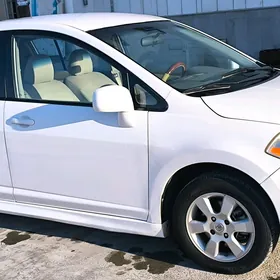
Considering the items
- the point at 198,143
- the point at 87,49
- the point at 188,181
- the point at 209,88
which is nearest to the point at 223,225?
→ the point at 188,181

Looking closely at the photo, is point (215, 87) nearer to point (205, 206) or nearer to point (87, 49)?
point (205, 206)

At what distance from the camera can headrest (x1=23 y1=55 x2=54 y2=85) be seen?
13.0 ft

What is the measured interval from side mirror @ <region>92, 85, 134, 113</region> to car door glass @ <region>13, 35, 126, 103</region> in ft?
1.15

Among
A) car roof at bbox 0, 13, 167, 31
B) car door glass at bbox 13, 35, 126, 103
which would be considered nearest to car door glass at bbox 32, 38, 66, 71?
car door glass at bbox 13, 35, 126, 103

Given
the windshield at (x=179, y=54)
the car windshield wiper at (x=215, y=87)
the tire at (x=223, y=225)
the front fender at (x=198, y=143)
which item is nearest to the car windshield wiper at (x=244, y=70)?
the windshield at (x=179, y=54)

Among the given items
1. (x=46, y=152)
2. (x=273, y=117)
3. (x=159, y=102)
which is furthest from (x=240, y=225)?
(x=46, y=152)

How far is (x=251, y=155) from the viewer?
302 cm

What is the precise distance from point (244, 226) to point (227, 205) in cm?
16

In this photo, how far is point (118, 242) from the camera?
4.03 meters

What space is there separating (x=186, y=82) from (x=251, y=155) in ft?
2.64

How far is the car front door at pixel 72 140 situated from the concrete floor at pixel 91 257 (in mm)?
379

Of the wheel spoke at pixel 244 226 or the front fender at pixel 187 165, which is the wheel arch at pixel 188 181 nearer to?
the front fender at pixel 187 165

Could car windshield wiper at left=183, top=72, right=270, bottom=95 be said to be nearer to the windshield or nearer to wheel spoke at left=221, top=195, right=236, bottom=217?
the windshield

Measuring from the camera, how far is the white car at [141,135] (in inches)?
124
